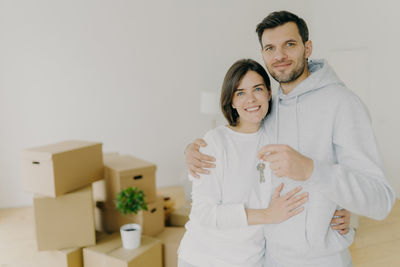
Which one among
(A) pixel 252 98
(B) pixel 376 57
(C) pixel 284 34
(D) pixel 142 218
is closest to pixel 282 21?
(C) pixel 284 34

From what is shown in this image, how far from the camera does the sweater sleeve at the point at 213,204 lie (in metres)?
1.10

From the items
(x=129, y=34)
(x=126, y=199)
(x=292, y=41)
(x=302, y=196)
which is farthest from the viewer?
(x=129, y=34)

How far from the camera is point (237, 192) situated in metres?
1.16

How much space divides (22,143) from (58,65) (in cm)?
94

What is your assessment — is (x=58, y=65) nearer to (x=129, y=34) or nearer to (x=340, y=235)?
(x=129, y=34)

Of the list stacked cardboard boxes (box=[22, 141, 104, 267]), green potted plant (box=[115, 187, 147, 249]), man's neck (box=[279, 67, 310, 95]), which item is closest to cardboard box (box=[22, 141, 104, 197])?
stacked cardboard boxes (box=[22, 141, 104, 267])

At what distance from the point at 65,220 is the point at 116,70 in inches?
82.3

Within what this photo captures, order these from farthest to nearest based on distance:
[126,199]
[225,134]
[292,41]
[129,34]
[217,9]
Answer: [217,9] → [129,34] → [126,199] → [225,134] → [292,41]

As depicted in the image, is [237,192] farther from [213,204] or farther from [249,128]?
[249,128]

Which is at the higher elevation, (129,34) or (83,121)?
(129,34)

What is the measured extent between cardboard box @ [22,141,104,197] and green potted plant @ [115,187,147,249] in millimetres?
272

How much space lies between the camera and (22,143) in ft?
10.7

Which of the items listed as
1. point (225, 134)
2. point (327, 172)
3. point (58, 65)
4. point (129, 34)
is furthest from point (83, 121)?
point (327, 172)

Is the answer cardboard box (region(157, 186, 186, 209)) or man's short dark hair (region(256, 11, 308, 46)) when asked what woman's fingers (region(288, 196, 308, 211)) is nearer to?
man's short dark hair (region(256, 11, 308, 46))
